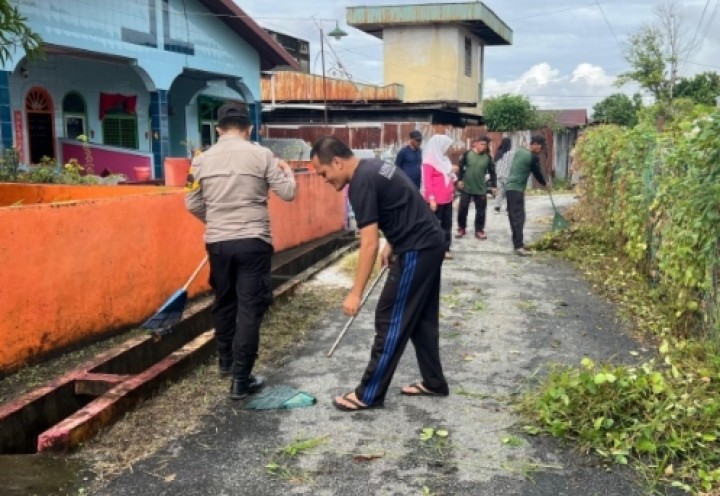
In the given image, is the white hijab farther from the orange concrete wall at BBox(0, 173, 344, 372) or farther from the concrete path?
the orange concrete wall at BBox(0, 173, 344, 372)

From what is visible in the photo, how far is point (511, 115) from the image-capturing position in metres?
29.7

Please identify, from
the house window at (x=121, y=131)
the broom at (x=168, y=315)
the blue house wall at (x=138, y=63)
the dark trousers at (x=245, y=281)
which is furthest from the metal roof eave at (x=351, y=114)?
the dark trousers at (x=245, y=281)

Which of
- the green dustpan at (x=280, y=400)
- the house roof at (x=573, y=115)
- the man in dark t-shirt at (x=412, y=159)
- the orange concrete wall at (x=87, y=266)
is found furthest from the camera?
the house roof at (x=573, y=115)

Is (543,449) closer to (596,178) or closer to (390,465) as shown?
(390,465)

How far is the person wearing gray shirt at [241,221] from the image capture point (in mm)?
4410

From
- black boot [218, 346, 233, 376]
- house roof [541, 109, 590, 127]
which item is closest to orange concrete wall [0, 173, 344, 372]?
black boot [218, 346, 233, 376]

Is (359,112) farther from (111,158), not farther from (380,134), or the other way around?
(111,158)

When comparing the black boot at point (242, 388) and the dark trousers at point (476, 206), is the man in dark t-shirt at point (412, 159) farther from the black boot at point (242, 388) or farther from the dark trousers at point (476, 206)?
the black boot at point (242, 388)

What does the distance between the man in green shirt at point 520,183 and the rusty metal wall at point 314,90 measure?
13.6 metres

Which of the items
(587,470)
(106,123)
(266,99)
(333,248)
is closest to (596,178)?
(333,248)

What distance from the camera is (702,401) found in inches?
153

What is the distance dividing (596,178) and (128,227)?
7191 millimetres

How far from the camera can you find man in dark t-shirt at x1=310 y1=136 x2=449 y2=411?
4.06 metres

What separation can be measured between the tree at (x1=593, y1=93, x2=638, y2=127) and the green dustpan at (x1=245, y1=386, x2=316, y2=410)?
39.7 metres
